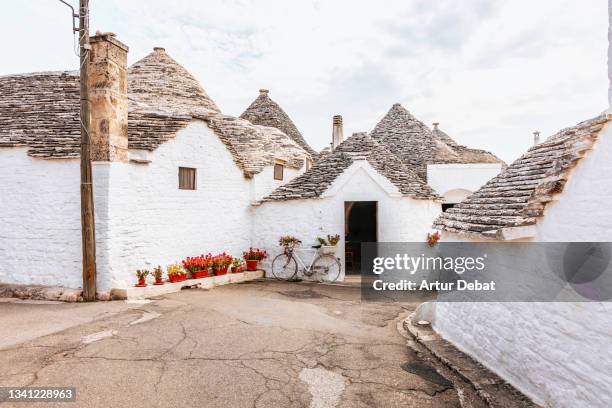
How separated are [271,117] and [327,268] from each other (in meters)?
12.8

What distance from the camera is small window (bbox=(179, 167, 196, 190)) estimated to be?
11062 mm

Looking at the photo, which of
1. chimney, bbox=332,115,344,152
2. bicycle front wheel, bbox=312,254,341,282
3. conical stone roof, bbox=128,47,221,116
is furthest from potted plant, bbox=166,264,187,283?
chimney, bbox=332,115,344,152

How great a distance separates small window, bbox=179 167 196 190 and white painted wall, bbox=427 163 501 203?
37.0ft

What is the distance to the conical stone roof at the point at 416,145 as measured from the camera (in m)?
18.9

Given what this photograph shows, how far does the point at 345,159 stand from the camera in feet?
44.4

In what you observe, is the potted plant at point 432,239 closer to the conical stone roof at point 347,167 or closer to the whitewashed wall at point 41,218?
the conical stone roof at point 347,167

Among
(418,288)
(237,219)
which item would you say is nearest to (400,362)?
(418,288)

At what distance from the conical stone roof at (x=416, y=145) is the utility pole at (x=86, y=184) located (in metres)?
14.4

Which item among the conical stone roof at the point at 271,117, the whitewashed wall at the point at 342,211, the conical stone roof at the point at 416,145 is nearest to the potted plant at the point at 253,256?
the whitewashed wall at the point at 342,211

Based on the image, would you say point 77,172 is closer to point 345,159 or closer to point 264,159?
point 264,159

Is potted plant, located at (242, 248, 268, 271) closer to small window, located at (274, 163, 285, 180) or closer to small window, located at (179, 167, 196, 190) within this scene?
small window, located at (179, 167, 196, 190)

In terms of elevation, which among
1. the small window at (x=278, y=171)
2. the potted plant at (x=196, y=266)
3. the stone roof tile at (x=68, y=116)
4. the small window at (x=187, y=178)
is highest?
the stone roof tile at (x=68, y=116)

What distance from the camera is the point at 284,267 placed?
12.9m

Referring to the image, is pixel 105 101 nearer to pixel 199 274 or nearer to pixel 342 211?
pixel 199 274
